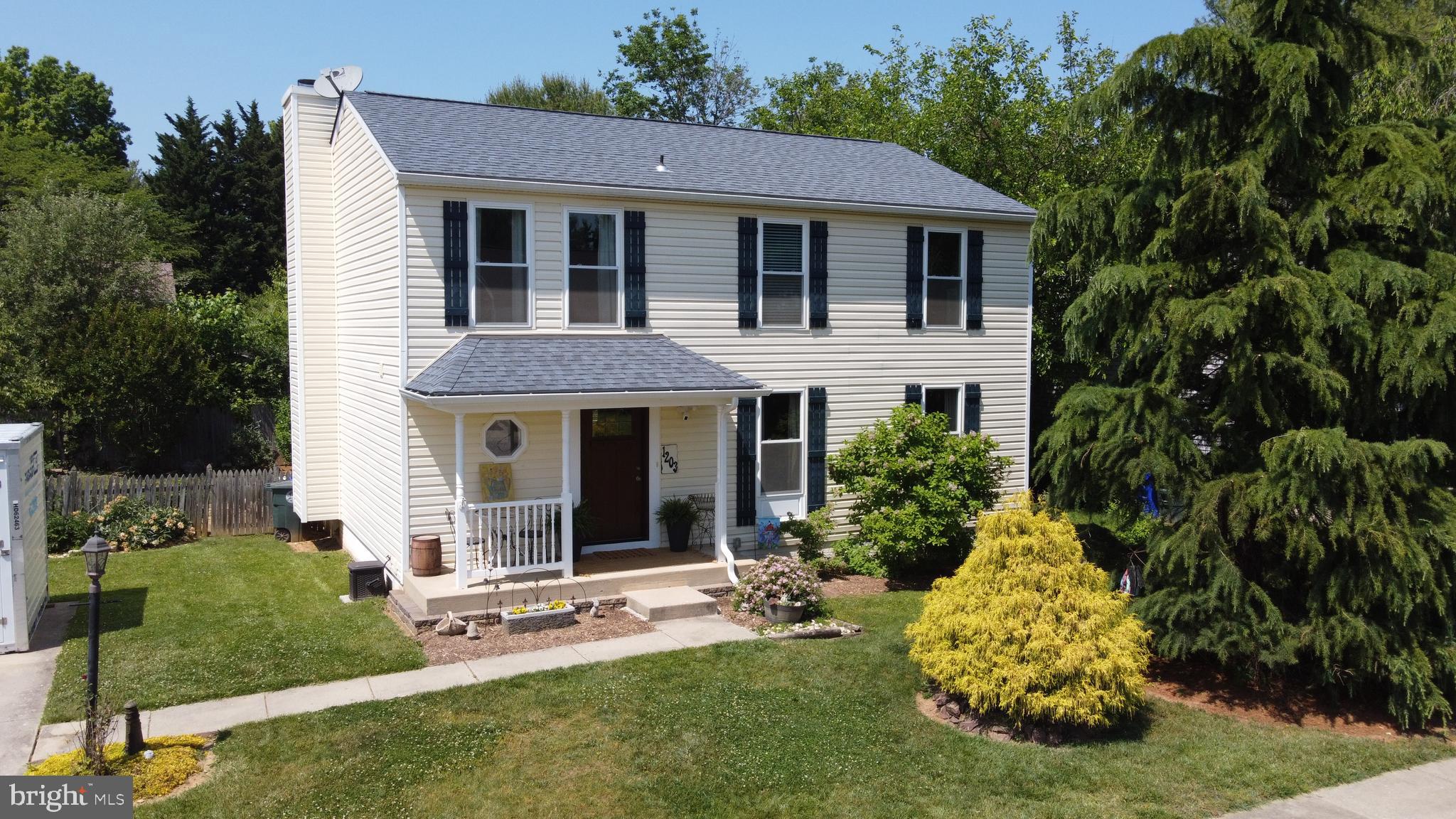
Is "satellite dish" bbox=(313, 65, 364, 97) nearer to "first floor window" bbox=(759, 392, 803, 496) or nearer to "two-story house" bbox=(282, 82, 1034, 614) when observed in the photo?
"two-story house" bbox=(282, 82, 1034, 614)

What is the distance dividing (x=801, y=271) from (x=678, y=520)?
399 cm

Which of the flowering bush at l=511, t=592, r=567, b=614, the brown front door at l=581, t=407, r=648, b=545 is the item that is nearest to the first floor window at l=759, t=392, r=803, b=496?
the brown front door at l=581, t=407, r=648, b=545

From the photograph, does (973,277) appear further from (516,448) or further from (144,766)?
(144,766)

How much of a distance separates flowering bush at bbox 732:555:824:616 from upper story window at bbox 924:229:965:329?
546 centimetres

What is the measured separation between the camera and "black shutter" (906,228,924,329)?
49.5 feet

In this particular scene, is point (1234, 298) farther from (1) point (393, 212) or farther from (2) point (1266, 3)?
(1) point (393, 212)

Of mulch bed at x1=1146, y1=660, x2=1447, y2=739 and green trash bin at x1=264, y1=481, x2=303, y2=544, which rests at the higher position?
green trash bin at x1=264, y1=481, x2=303, y2=544

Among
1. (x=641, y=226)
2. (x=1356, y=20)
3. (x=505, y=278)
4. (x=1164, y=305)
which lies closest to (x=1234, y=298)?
(x=1164, y=305)

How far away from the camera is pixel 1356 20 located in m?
9.29

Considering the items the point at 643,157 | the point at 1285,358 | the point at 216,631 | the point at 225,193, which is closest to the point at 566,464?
the point at 216,631

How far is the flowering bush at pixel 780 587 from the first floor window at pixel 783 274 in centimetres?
402

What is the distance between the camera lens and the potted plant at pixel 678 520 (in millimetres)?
13445

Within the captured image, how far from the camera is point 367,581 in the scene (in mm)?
12406

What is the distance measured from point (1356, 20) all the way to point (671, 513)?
30.4ft
